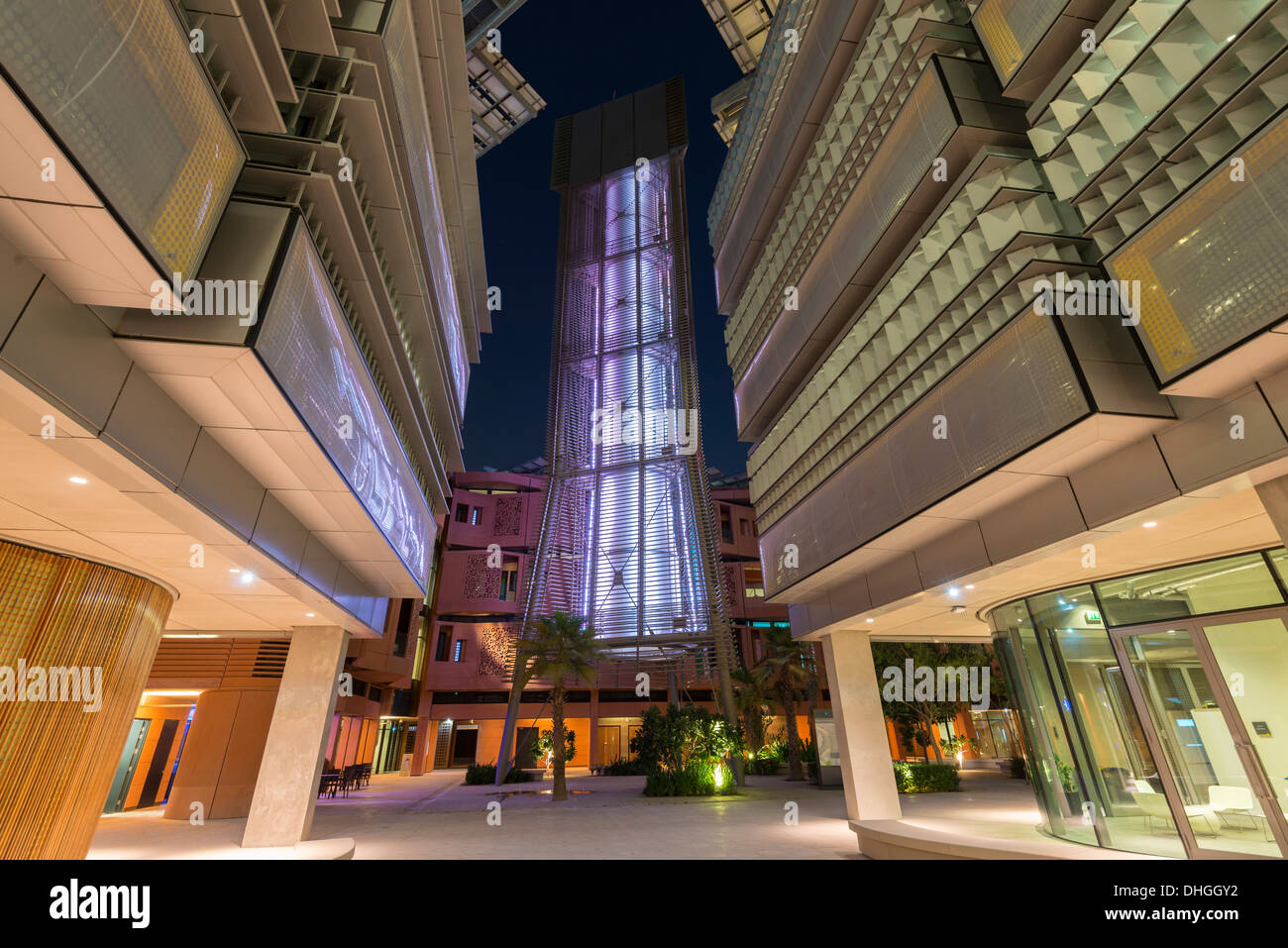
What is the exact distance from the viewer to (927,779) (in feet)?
65.7

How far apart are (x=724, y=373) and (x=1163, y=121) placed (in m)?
125

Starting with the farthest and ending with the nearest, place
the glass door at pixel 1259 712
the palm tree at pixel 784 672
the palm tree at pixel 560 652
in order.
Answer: the palm tree at pixel 784 672
the palm tree at pixel 560 652
the glass door at pixel 1259 712

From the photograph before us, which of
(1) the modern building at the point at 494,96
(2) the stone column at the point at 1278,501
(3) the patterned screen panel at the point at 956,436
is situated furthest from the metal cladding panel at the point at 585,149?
(2) the stone column at the point at 1278,501

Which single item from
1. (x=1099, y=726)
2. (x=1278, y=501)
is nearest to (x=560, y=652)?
(x=1099, y=726)

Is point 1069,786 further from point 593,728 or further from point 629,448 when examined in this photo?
point 593,728

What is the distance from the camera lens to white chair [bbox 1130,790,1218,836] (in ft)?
24.9

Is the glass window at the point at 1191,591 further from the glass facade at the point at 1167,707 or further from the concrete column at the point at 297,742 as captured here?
the concrete column at the point at 297,742

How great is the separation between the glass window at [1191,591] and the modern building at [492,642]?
1235 inches

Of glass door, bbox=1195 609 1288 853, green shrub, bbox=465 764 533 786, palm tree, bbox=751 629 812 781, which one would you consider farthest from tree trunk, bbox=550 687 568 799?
glass door, bbox=1195 609 1288 853

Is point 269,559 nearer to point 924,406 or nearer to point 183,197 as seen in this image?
point 183,197

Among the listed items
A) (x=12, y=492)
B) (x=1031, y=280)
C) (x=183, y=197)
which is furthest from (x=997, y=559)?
(x=12, y=492)

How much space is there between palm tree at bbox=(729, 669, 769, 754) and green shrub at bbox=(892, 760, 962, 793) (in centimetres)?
839

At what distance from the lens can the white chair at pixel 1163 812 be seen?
299 inches

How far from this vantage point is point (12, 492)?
550cm
